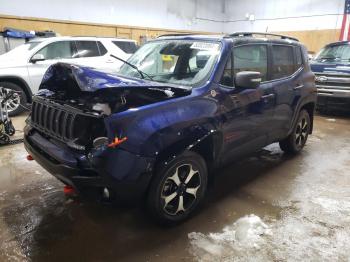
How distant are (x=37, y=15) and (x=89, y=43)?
3781 mm

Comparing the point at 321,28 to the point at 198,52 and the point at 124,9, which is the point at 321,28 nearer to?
the point at 124,9

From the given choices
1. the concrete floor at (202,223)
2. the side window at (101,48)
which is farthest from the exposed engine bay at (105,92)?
the side window at (101,48)

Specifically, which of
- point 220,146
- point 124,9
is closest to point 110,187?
point 220,146

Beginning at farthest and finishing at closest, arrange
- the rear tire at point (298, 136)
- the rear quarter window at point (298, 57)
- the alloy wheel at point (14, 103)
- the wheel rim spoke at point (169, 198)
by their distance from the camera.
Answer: the alloy wheel at point (14, 103) < the rear tire at point (298, 136) < the rear quarter window at point (298, 57) < the wheel rim spoke at point (169, 198)

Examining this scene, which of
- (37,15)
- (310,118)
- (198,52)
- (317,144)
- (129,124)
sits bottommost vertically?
(317,144)

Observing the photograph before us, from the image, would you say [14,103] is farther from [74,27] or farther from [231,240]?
[231,240]

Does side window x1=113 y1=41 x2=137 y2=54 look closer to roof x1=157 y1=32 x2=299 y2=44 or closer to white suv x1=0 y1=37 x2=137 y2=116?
white suv x1=0 y1=37 x2=137 y2=116

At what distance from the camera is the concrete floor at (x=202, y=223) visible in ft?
8.01

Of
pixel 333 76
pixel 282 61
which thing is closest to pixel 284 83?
pixel 282 61

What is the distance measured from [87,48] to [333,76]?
237 inches

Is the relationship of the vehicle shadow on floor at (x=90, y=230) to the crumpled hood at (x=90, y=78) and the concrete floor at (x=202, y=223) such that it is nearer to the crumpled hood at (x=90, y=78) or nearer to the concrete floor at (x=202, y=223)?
the concrete floor at (x=202, y=223)

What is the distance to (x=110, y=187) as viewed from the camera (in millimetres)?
2219

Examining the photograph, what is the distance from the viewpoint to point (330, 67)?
24.3 feet

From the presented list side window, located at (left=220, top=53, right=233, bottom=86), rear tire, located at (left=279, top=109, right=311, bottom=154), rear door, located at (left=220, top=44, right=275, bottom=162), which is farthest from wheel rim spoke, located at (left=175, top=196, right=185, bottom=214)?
rear tire, located at (left=279, top=109, right=311, bottom=154)
